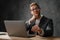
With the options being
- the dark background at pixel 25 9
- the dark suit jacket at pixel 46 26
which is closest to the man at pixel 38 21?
the dark suit jacket at pixel 46 26

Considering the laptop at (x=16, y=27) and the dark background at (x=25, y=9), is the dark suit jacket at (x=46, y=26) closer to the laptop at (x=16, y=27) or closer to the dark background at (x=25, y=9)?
the laptop at (x=16, y=27)

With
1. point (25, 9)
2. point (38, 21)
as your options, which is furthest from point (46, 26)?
point (25, 9)

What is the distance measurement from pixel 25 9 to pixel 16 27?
169cm

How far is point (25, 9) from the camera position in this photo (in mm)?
3316

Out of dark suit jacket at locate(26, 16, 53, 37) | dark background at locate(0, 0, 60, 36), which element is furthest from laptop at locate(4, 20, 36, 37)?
dark background at locate(0, 0, 60, 36)

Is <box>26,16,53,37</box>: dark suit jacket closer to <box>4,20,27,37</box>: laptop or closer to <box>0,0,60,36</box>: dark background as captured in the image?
<box>4,20,27,37</box>: laptop

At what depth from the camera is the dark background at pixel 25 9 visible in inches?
127

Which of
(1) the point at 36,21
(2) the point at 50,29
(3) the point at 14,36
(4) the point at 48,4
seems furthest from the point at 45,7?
(3) the point at 14,36

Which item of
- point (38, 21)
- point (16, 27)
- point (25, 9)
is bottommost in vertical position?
point (16, 27)

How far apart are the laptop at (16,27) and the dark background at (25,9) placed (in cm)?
163

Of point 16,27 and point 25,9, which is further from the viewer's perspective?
point 25,9

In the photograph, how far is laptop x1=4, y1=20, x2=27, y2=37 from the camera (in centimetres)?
163

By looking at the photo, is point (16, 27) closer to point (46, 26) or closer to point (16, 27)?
point (16, 27)

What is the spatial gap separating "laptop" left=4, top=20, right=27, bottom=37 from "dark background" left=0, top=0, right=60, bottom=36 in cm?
163
